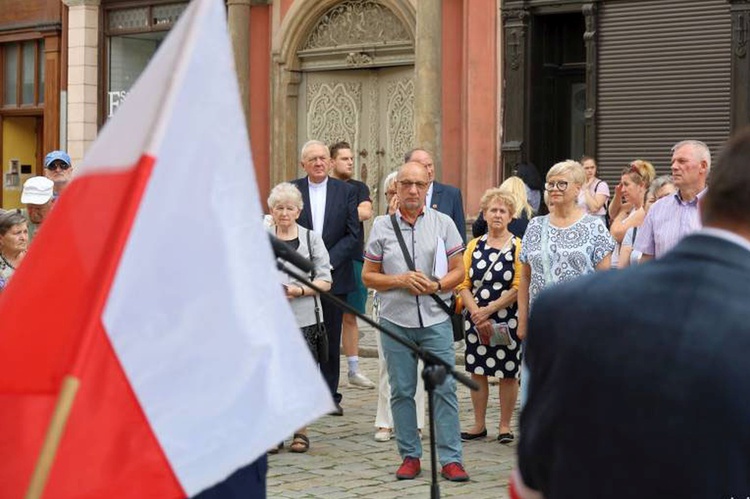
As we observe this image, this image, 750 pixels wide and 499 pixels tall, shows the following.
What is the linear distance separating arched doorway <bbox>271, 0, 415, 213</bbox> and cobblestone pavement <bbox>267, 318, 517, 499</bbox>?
9354 millimetres

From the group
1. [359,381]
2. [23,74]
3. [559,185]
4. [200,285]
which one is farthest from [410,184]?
[23,74]

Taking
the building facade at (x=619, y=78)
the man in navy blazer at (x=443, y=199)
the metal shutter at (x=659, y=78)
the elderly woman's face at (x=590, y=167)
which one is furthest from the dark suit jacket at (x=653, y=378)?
the metal shutter at (x=659, y=78)

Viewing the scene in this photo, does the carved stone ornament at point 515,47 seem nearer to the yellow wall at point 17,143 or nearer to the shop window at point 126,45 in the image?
the shop window at point 126,45

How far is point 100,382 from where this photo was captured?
3191 millimetres

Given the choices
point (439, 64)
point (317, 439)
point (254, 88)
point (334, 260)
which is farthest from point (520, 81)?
point (317, 439)

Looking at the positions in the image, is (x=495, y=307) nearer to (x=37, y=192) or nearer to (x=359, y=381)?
(x=359, y=381)

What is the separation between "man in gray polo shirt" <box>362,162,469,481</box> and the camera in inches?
342

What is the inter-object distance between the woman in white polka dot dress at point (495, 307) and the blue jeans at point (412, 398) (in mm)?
920

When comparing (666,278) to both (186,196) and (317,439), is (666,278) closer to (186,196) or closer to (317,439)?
(186,196)

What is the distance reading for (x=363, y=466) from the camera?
9.07 m

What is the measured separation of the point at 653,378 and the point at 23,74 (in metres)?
23.7

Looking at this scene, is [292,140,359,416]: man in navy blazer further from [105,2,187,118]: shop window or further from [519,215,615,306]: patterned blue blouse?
[105,2,187,118]: shop window

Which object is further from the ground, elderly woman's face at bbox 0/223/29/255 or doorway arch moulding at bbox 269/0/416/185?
doorway arch moulding at bbox 269/0/416/185

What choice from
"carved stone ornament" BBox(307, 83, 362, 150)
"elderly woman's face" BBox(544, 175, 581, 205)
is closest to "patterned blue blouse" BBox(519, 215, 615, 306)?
"elderly woman's face" BBox(544, 175, 581, 205)
